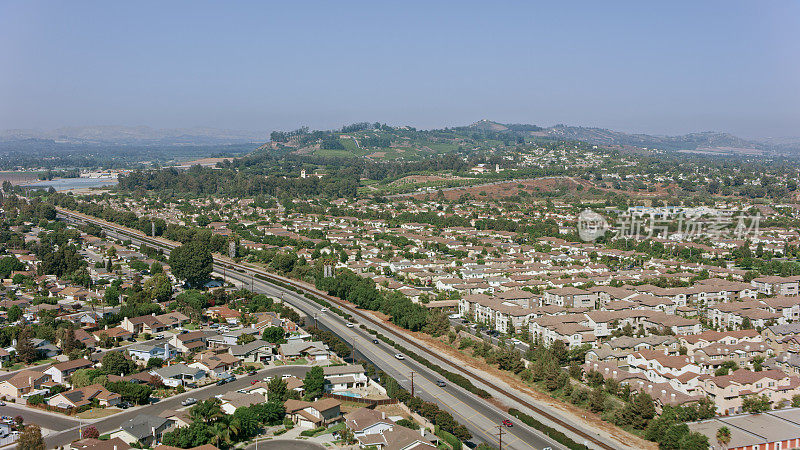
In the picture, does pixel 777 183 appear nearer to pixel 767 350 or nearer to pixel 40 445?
pixel 767 350

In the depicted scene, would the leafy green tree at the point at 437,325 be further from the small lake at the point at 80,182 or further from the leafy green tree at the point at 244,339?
the small lake at the point at 80,182

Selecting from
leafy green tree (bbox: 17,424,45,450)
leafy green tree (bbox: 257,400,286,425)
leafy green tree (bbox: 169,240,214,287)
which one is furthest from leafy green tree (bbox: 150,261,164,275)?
leafy green tree (bbox: 17,424,45,450)

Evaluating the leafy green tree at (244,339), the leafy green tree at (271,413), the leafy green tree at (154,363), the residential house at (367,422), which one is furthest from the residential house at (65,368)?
the residential house at (367,422)

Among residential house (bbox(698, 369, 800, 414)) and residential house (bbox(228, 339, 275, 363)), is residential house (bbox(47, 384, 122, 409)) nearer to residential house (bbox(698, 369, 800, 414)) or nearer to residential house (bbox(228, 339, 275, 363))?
residential house (bbox(228, 339, 275, 363))

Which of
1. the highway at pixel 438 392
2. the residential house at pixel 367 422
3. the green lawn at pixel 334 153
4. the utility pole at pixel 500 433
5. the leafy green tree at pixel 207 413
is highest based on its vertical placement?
the green lawn at pixel 334 153

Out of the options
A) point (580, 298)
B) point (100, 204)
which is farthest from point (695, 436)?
point (100, 204)

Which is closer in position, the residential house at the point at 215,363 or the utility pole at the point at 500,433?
the utility pole at the point at 500,433

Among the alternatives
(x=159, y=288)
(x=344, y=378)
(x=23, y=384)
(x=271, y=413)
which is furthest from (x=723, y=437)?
(x=159, y=288)
